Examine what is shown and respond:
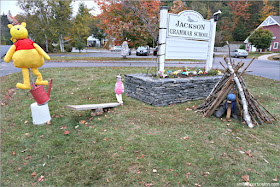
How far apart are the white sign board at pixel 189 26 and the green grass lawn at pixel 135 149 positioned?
96.7 inches

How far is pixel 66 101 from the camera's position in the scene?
6371 mm

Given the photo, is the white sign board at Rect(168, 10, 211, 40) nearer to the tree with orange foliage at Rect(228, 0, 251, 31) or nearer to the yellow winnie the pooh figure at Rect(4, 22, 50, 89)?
the yellow winnie the pooh figure at Rect(4, 22, 50, 89)

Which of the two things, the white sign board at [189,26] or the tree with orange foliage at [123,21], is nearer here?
the white sign board at [189,26]

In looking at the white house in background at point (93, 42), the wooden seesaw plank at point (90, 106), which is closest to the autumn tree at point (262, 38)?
the wooden seesaw plank at point (90, 106)

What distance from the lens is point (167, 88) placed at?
233 inches

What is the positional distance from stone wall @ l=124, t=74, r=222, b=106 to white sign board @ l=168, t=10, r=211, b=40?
4.95 ft

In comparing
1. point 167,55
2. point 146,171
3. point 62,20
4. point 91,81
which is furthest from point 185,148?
point 62,20

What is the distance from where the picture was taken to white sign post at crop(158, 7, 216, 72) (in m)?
6.27

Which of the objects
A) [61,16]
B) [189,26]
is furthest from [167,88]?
[61,16]

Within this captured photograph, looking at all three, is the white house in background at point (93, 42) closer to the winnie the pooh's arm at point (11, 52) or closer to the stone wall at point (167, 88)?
the stone wall at point (167, 88)

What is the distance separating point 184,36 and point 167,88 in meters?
2.06

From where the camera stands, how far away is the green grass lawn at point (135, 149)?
3.02 m

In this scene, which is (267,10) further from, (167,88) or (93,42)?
(167,88)

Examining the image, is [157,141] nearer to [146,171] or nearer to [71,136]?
[146,171]
